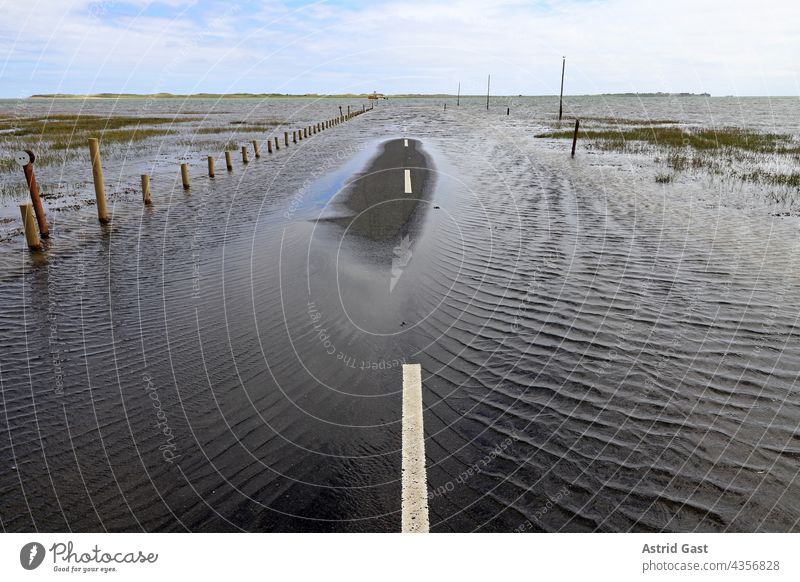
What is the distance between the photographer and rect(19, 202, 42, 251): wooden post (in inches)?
619

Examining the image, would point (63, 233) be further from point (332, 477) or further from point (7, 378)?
point (332, 477)

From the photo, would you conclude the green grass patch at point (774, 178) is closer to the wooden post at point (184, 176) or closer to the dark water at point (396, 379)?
the dark water at point (396, 379)

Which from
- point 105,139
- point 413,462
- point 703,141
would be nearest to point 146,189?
point 413,462

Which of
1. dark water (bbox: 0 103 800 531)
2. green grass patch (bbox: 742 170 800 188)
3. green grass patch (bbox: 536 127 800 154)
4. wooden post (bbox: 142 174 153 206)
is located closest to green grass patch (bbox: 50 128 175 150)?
wooden post (bbox: 142 174 153 206)

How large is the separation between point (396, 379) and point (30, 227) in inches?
568

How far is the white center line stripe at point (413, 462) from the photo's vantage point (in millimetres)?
5109

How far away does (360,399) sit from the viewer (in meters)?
7.44

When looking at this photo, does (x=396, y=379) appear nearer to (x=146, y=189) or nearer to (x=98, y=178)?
(x=98, y=178)

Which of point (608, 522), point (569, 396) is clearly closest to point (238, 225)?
point (569, 396)

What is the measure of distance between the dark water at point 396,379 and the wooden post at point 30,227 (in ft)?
3.23

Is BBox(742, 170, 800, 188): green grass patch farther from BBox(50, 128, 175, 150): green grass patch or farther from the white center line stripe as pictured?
BBox(50, 128, 175, 150): green grass patch

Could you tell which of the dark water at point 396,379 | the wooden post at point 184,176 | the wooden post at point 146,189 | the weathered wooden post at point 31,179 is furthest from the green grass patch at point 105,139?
the dark water at point 396,379

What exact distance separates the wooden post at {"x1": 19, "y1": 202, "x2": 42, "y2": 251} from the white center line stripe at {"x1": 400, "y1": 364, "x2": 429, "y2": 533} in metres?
14.3

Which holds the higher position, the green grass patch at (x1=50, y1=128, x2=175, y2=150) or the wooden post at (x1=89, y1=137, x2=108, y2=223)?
the green grass patch at (x1=50, y1=128, x2=175, y2=150)
